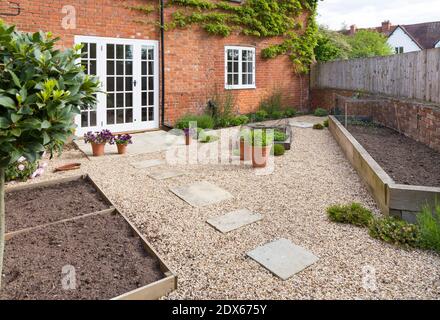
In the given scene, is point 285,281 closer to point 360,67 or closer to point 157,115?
point 157,115

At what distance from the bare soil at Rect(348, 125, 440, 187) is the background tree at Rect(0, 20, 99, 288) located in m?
4.02

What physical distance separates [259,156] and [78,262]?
146 inches

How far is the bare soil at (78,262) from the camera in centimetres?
234

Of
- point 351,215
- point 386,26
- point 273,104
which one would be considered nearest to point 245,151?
point 351,215

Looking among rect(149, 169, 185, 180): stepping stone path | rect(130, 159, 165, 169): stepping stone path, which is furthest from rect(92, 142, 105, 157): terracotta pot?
rect(149, 169, 185, 180): stepping stone path

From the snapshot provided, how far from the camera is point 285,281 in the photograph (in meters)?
2.60

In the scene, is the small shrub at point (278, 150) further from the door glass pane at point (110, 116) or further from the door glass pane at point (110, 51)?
the door glass pane at point (110, 51)

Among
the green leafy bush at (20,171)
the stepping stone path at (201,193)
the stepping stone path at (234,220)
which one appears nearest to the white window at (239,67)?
the stepping stone path at (201,193)

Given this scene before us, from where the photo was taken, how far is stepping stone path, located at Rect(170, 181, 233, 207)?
4273 millimetres

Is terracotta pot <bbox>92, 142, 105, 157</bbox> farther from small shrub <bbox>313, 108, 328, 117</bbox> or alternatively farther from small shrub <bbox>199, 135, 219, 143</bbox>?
small shrub <bbox>313, 108, 328, 117</bbox>

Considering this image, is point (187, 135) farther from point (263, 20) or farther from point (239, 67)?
point (263, 20)

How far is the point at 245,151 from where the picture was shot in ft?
20.3
